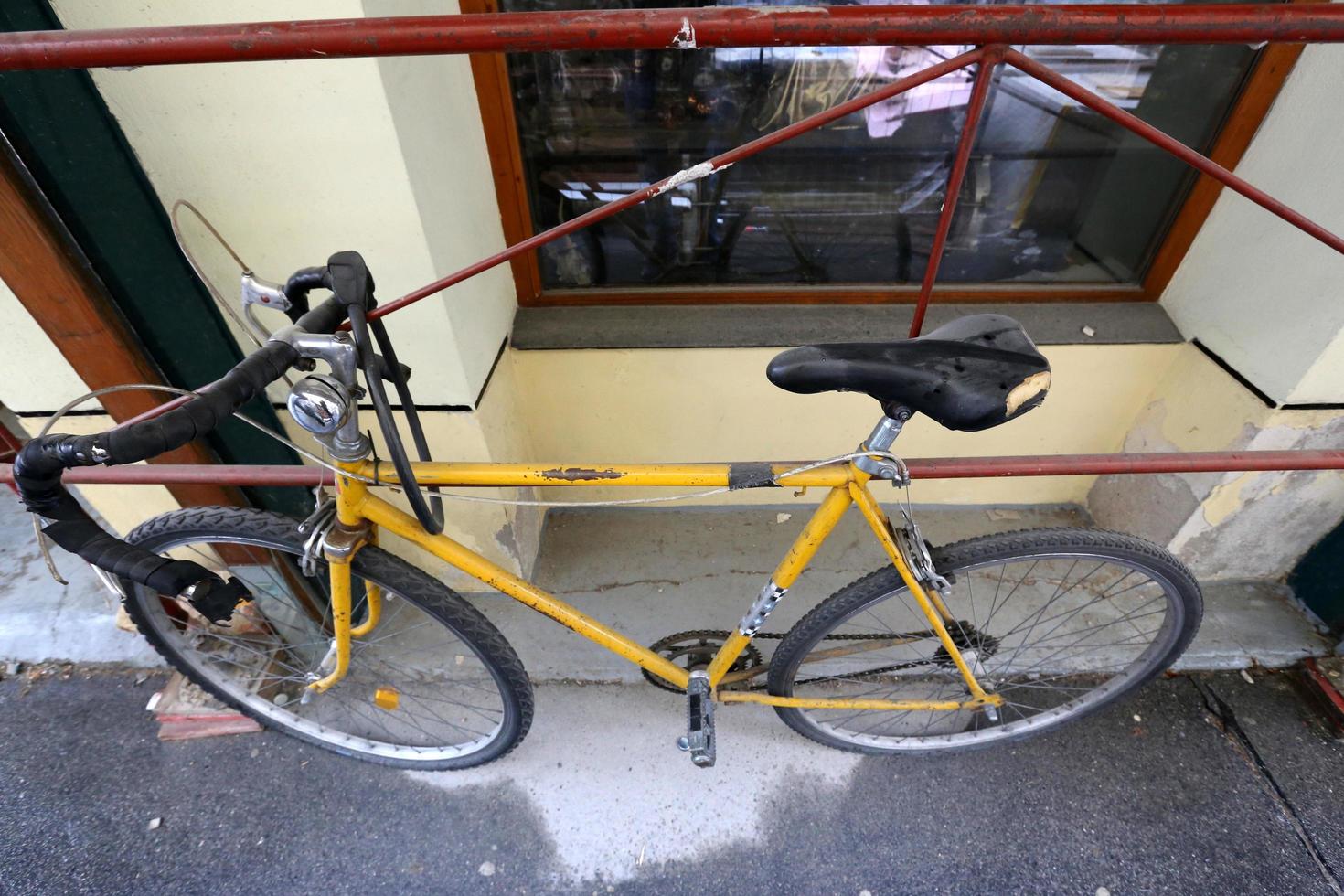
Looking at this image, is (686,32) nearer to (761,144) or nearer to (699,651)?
(761,144)

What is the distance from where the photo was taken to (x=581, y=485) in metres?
1.33

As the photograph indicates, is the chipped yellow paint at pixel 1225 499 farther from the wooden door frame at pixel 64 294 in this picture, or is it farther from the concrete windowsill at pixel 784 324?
the wooden door frame at pixel 64 294

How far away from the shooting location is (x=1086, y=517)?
2826 millimetres

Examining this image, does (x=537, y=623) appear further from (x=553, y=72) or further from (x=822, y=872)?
A: (x=553, y=72)

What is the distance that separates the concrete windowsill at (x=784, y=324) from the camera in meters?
2.27

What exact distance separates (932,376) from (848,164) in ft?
4.53

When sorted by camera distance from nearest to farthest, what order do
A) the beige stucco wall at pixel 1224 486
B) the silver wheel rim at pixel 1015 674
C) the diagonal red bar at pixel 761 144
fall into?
the diagonal red bar at pixel 761 144
the silver wheel rim at pixel 1015 674
the beige stucco wall at pixel 1224 486

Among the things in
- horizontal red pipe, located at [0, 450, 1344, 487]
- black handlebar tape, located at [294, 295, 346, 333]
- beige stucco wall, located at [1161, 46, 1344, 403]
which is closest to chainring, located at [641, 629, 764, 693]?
horizontal red pipe, located at [0, 450, 1344, 487]

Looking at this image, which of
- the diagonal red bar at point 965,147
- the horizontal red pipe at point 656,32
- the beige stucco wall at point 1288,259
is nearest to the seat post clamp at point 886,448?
the diagonal red bar at point 965,147

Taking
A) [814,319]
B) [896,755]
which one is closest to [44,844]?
[896,755]

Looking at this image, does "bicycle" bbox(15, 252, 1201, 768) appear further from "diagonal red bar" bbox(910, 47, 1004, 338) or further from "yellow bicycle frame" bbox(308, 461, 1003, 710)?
"diagonal red bar" bbox(910, 47, 1004, 338)

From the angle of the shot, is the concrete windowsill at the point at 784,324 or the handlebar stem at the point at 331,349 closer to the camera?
the handlebar stem at the point at 331,349

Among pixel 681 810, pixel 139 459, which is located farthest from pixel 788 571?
pixel 139 459

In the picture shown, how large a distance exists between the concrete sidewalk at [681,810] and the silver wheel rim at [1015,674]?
10 cm
